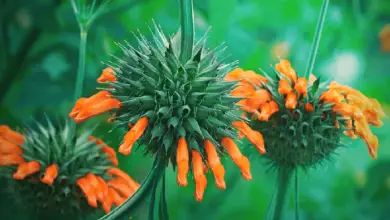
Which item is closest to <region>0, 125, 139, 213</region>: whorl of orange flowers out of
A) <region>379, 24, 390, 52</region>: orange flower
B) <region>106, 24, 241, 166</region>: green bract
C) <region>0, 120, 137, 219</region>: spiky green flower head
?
<region>0, 120, 137, 219</region>: spiky green flower head

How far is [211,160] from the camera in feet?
2.19

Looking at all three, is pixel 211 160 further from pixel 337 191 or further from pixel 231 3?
pixel 337 191

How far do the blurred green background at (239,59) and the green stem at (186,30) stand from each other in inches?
7.8

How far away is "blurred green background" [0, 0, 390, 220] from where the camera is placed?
0.89 m

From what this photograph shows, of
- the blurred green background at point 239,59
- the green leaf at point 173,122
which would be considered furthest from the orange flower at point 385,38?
the green leaf at point 173,122

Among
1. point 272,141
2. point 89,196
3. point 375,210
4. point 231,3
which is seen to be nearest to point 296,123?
point 272,141

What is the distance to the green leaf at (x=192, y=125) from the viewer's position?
65 cm

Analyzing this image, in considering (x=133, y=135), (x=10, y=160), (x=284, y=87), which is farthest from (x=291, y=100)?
(x=10, y=160)

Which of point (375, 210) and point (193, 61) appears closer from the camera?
point (193, 61)

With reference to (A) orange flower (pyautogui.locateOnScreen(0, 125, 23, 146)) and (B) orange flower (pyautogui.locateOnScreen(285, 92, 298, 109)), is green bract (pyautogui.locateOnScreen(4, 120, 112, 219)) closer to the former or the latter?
(A) orange flower (pyautogui.locateOnScreen(0, 125, 23, 146))

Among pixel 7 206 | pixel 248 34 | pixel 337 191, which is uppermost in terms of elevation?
pixel 248 34

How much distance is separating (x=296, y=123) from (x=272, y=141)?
4cm

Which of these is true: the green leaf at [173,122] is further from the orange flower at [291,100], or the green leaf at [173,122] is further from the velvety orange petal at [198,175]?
the orange flower at [291,100]

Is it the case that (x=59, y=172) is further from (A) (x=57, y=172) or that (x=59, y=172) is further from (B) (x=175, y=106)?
(B) (x=175, y=106)
